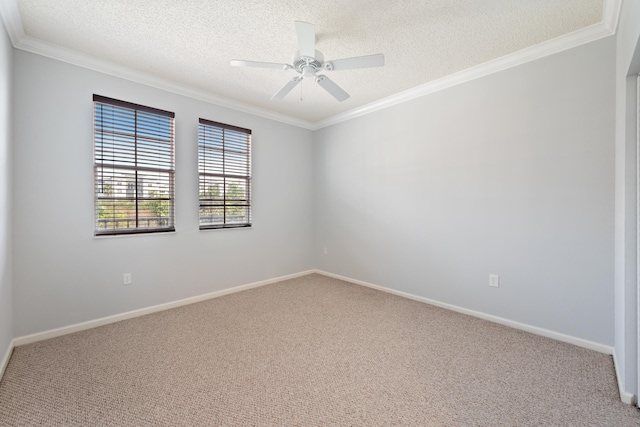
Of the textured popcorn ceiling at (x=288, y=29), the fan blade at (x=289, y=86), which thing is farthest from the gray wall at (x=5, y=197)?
the fan blade at (x=289, y=86)

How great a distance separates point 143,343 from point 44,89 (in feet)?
7.95

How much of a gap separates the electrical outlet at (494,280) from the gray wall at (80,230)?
3.03 metres

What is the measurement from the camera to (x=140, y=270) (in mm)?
3043

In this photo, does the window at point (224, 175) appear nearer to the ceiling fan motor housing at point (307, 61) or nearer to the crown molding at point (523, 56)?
the ceiling fan motor housing at point (307, 61)

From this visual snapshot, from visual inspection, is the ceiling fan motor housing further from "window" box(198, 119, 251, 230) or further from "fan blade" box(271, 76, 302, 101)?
"window" box(198, 119, 251, 230)

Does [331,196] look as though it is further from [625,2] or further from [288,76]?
[625,2]

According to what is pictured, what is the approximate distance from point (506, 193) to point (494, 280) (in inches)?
35.1

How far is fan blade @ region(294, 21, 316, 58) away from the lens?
1800 mm

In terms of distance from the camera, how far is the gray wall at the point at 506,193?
90.4 inches

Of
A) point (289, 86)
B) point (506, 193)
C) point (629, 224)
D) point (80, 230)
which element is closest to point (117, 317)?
point (80, 230)

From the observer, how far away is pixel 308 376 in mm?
1974

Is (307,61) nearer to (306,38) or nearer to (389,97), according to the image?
(306,38)

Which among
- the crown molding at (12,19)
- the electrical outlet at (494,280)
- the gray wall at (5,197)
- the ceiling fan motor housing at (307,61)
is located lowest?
the electrical outlet at (494,280)

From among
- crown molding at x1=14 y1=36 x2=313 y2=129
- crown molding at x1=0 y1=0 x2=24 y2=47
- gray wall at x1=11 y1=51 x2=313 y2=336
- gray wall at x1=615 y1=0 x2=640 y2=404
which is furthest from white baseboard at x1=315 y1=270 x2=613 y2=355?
crown molding at x1=0 y1=0 x2=24 y2=47
